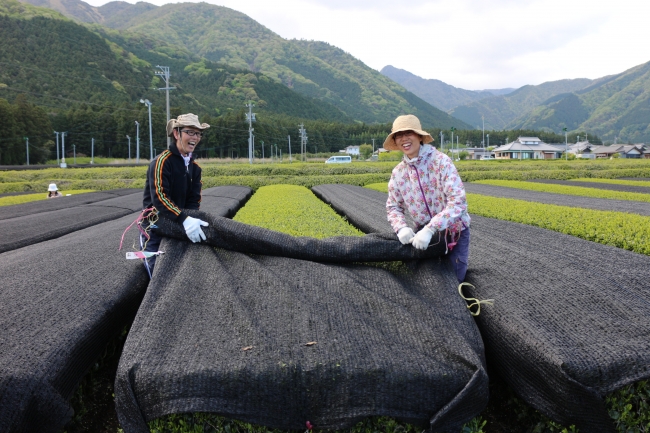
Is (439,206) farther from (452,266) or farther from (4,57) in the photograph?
(4,57)

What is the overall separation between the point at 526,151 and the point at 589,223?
95.8 metres

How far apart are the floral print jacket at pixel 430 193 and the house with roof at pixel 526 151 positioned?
96.0 meters

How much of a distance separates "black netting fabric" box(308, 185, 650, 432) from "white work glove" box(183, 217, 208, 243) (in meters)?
2.59

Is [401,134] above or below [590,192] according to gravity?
above

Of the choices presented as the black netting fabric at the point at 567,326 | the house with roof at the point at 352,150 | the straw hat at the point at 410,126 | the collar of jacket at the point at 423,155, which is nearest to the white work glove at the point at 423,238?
the collar of jacket at the point at 423,155

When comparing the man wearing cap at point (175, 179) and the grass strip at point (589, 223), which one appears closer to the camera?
the man wearing cap at point (175, 179)

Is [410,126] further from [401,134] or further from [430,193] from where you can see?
[430,193]

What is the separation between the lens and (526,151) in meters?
94.4

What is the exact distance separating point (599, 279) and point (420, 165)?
5.98ft

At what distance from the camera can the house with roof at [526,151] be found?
9412 centimetres

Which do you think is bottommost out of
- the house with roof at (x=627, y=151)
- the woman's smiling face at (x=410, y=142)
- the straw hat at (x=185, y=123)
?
the woman's smiling face at (x=410, y=142)

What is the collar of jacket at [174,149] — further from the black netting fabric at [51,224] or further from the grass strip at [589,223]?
the grass strip at [589,223]

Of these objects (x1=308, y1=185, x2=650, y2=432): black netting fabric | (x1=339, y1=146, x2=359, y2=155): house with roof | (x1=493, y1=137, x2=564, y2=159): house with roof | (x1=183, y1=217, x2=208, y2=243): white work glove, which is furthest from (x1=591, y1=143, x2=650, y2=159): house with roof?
(x1=183, y1=217, x2=208, y2=243): white work glove

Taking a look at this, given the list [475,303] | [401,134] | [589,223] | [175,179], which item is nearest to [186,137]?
[175,179]
